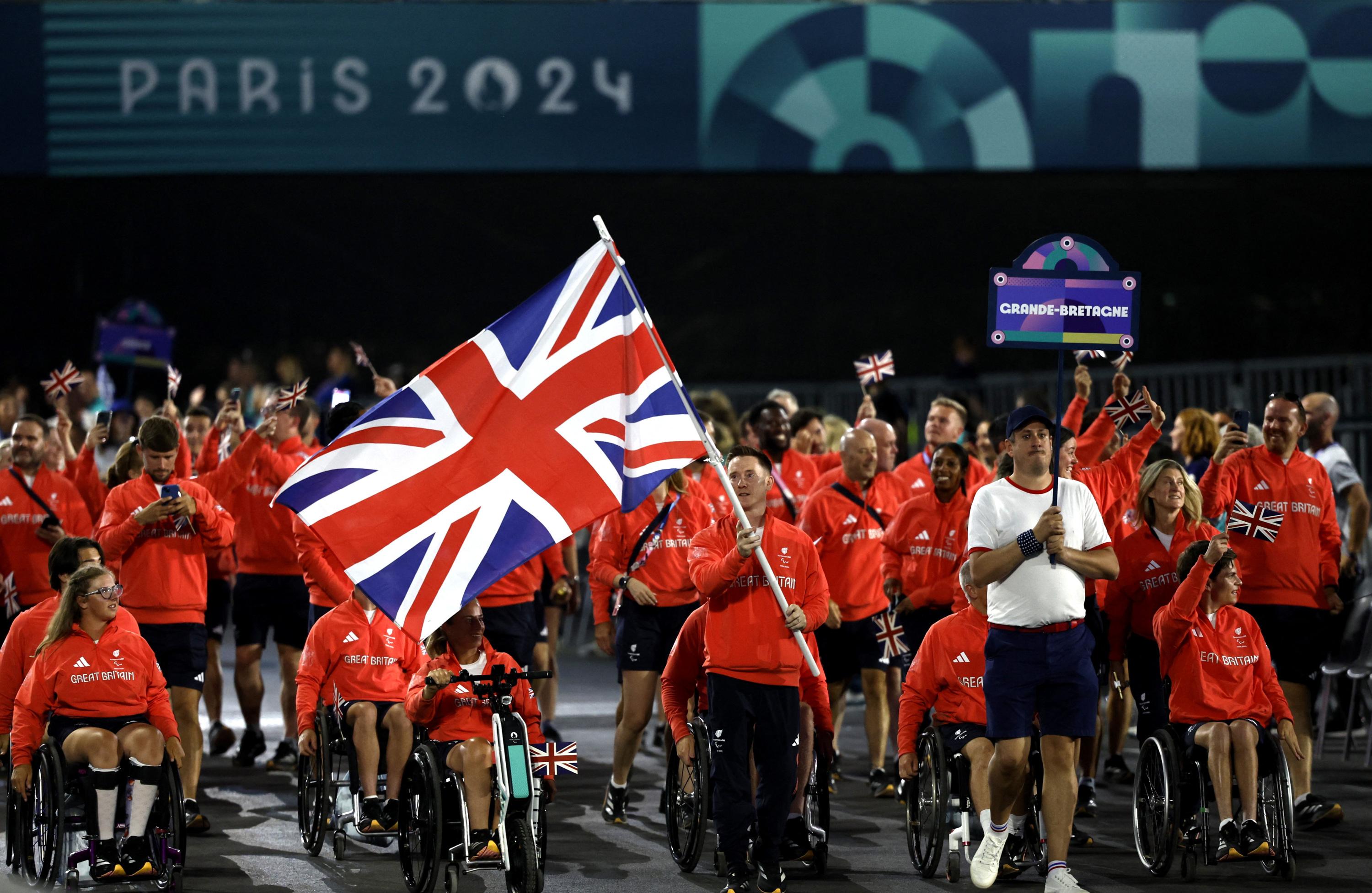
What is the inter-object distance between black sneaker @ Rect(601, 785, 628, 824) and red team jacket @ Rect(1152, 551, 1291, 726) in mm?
2924

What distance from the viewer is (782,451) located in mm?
12312

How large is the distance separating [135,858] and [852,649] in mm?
4483

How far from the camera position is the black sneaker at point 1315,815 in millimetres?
9383

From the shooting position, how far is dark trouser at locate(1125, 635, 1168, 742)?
950 centimetres

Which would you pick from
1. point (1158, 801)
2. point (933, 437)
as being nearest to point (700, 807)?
point (1158, 801)

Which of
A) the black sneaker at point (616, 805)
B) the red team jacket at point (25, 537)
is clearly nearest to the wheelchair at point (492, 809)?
the black sneaker at point (616, 805)

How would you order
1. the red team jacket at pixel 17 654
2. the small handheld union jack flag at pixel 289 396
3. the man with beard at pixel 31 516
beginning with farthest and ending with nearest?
the man with beard at pixel 31 516 < the small handheld union jack flag at pixel 289 396 < the red team jacket at pixel 17 654

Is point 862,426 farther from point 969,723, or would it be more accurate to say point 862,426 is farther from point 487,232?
point 487,232

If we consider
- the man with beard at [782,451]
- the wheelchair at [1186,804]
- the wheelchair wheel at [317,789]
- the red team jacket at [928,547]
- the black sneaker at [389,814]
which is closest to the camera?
the wheelchair at [1186,804]

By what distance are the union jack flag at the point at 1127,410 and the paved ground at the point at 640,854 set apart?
7.01ft

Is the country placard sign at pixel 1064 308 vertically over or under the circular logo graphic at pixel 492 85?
under

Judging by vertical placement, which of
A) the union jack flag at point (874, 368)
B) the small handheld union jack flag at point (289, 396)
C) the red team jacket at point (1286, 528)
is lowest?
the red team jacket at point (1286, 528)

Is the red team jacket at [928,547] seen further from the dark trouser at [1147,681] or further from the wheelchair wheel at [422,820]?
the wheelchair wheel at [422,820]

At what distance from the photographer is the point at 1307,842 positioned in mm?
9094
